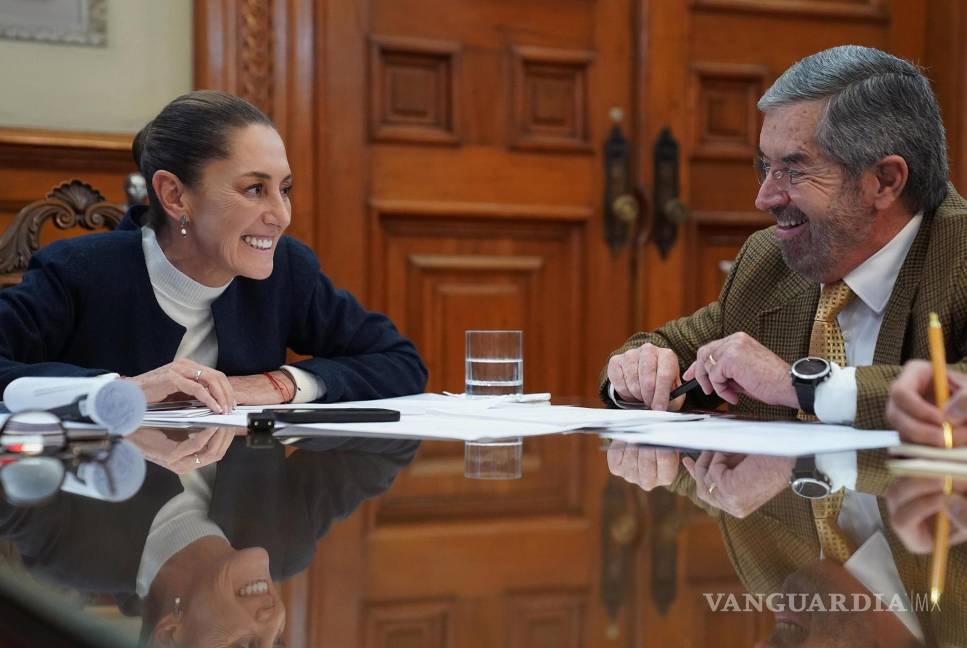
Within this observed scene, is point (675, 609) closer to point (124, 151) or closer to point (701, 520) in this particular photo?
point (701, 520)

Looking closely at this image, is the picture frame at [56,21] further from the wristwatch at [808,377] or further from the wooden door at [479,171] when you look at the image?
the wristwatch at [808,377]

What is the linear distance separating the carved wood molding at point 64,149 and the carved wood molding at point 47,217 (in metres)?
0.59

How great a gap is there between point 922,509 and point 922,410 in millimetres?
Answer: 327

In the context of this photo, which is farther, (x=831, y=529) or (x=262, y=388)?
(x=262, y=388)

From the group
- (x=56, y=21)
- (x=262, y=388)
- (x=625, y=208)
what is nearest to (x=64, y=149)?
(x=56, y=21)

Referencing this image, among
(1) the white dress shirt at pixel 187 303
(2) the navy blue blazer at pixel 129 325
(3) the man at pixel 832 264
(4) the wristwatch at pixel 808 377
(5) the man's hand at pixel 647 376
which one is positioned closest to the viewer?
(4) the wristwatch at pixel 808 377

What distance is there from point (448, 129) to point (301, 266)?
45.8 inches

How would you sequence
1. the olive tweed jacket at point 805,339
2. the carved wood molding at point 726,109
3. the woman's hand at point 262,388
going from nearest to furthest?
the olive tweed jacket at point 805,339, the woman's hand at point 262,388, the carved wood molding at point 726,109

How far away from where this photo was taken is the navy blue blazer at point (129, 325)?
70.1 inches

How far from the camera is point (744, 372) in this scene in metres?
1.39

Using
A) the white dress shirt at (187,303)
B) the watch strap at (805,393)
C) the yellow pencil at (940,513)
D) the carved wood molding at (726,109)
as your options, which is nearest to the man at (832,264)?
the watch strap at (805,393)

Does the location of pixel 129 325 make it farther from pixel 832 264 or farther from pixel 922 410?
pixel 922 410

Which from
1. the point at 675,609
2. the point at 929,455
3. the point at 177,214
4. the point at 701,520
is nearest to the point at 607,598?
the point at 675,609

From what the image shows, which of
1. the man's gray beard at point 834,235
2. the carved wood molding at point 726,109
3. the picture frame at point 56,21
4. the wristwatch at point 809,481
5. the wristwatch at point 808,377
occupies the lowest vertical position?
the wristwatch at point 808,377
